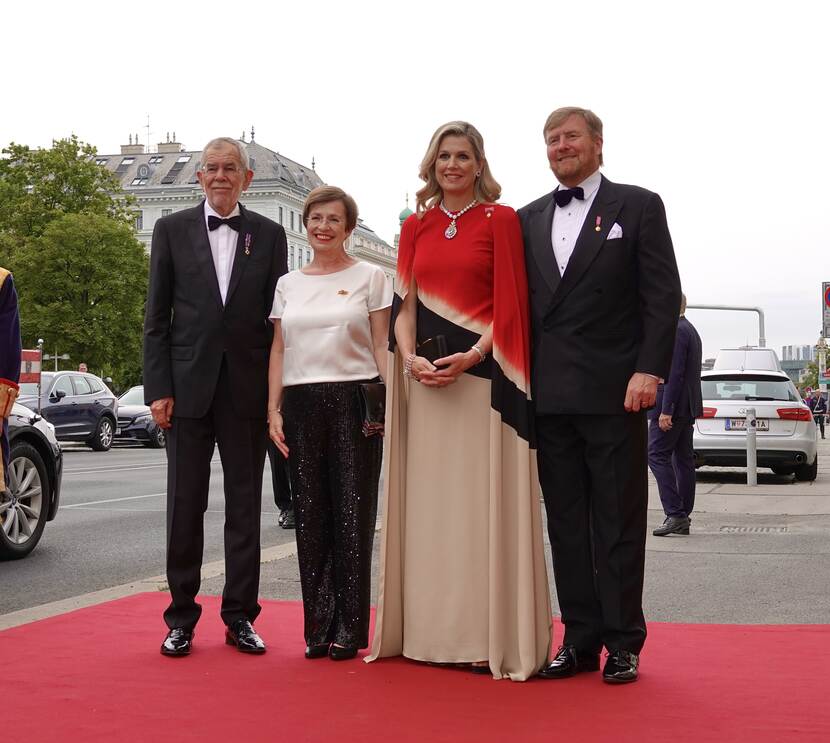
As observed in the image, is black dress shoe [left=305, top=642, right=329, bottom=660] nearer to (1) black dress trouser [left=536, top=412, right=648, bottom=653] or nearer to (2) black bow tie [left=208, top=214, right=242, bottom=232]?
(1) black dress trouser [left=536, top=412, right=648, bottom=653]

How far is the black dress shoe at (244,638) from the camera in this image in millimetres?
5152

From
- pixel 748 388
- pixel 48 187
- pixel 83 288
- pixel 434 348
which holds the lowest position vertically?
pixel 748 388

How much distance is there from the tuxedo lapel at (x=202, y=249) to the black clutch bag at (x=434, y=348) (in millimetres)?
986

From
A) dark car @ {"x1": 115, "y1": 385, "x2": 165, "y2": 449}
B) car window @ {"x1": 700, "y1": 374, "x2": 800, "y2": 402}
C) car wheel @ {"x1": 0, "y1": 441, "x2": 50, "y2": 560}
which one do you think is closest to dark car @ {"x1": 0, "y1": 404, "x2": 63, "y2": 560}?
car wheel @ {"x1": 0, "y1": 441, "x2": 50, "y2": 560}

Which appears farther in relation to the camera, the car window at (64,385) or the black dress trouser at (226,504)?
the car window at (64,385)

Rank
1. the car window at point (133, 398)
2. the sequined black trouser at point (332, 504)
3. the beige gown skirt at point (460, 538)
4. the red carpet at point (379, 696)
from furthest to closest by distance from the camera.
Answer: the car window at point (133, 398) → the sequined black trouser at point (332, 504) → the beige gown skirt at point (460, 538) → the red carpet at point (379, 696)

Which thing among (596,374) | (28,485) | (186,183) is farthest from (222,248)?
(186,183)

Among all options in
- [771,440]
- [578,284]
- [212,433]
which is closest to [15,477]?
[212,433]

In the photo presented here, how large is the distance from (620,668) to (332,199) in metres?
2.26

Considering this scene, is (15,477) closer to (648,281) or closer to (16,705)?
(16,705)

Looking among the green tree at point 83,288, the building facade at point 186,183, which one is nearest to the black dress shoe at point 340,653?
the green tree at point 83,288

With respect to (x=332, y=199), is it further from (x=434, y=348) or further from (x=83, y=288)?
(x=83, y=288)

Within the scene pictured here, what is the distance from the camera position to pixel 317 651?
5074 millimetres

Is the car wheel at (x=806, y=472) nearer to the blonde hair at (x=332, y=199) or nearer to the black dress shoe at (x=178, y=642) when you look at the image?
the blonde hair at (x=332, y=199)
